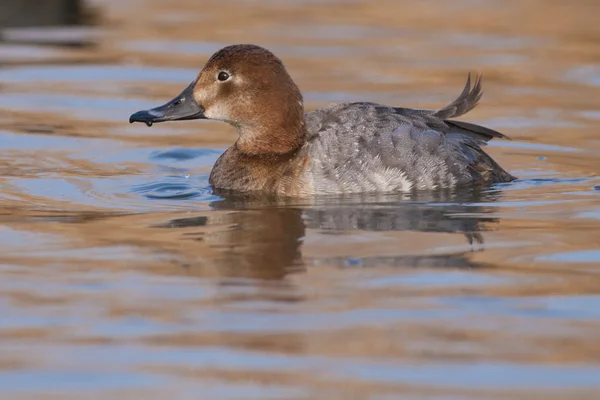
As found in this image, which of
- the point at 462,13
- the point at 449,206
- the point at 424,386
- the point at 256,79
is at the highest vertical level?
the point at 462,13

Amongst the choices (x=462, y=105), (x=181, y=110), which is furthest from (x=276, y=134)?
(x=462, y=105)

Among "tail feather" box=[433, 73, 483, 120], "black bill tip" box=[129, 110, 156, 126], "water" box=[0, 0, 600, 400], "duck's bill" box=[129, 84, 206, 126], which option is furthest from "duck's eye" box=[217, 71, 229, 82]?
"tail feather" box=[433, 73, 483, 120]

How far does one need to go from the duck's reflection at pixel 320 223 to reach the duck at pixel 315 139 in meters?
0.16

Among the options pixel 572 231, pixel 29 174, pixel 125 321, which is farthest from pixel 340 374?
pixel 29 174

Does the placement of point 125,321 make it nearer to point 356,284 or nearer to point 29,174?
point 356,284

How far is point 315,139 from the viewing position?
7.10 meters

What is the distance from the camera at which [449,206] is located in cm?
656

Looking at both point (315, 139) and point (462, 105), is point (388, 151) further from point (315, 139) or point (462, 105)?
point (462, 105)

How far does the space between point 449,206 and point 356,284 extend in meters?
1.83

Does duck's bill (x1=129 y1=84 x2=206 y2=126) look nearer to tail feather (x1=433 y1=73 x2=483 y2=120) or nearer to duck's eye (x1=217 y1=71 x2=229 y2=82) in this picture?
duck's eye (x1=217 y1=71 x2=229 y2=82)

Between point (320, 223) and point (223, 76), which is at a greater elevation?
point (223, 76)

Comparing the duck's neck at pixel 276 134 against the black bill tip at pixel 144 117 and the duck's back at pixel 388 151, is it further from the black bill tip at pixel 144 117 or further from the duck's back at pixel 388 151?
the black bill tip at pixel 144 117

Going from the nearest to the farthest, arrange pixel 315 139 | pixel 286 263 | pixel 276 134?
pixel 286 263 → pixel 315 139 → pixel 276 134

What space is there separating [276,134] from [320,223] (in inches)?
48.5
